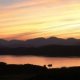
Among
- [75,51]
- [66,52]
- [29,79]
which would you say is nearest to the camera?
[29,79]

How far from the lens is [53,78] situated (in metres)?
23.2

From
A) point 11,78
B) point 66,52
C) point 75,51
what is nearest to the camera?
point 11,78

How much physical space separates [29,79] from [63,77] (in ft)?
7.63

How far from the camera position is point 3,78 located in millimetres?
25000

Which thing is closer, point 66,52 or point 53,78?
point 53,78

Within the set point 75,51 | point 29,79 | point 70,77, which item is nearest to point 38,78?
point 29,79

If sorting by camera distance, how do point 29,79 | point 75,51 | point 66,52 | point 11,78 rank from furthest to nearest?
point 66,52, point 75,51, point 11,78, point 29,79

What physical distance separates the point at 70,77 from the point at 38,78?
7.01ft

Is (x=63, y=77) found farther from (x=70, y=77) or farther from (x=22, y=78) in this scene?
(x=22, y=78)

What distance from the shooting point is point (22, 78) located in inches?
965

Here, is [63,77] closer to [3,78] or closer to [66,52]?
[3,78]

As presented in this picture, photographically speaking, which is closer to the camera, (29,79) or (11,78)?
(29,79)

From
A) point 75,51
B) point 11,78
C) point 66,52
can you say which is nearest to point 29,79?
point 11,78

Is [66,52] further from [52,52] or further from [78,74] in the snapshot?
[78,74]
